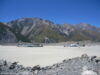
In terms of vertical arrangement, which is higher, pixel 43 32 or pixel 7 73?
pixel 43 32

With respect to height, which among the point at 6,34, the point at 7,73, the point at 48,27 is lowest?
the point at 7,73

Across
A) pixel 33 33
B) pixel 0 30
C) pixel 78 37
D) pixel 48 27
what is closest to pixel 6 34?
pixel 0 30

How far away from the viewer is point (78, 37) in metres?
198

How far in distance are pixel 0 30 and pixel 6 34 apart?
18.8 feet

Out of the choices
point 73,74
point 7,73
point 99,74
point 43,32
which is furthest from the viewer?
point 43,32

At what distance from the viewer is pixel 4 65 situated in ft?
40.7

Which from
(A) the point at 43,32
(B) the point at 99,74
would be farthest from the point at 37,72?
(A) the point at 43,32

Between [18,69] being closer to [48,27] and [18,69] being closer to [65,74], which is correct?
[65,74]

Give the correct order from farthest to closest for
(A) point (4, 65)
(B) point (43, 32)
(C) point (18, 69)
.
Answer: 1. (B) point (43, 32)
2. (A) point (4, 65)
3. (C) point (18, 69)

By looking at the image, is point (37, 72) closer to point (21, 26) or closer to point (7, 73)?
point (7, 73)

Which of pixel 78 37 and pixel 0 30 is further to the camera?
pixel 78 37

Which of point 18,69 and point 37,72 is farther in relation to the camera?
point 18,69

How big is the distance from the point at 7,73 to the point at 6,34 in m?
119

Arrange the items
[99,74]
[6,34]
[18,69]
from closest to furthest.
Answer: [99,74] < [18,69] < [6,34]
